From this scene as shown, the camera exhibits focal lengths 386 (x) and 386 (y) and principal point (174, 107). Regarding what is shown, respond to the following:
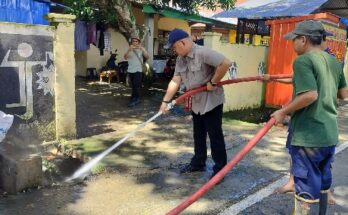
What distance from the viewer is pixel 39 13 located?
7406 millimetres

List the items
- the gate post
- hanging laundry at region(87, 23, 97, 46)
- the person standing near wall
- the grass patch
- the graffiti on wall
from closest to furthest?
the graffiti on wall, the gate post, the grass patch, the person standing near wall, hanging laundry at region(87, 23, 97, 46)

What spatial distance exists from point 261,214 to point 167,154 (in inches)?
83.4

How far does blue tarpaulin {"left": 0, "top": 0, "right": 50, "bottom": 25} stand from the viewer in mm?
7293

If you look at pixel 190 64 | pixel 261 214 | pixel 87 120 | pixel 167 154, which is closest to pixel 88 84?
pixel 87 120

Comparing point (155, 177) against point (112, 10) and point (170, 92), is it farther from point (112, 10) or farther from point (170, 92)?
point (112, 10)

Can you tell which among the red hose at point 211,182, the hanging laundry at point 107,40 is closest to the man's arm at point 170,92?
the red hose at point 211,182

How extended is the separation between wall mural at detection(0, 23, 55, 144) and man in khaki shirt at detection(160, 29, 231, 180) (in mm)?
2311

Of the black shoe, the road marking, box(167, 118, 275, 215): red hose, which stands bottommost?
the road marking

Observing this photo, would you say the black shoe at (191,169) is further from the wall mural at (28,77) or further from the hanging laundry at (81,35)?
the hanging laundry at (81,35)

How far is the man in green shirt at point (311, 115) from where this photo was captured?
2.93 m

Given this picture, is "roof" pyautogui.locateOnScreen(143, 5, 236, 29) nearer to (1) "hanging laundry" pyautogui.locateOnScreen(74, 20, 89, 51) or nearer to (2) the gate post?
(1) "hanging laundry" pyautogui.locateOnScreen(74, 20, 89, 51)

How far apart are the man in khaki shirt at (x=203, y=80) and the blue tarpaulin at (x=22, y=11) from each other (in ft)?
13.1

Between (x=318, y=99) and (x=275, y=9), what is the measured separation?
36.0 ft

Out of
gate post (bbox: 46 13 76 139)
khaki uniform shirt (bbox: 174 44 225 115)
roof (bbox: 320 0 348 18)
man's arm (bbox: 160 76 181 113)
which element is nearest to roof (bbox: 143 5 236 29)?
roof (bbox: 320 0 348 18)
